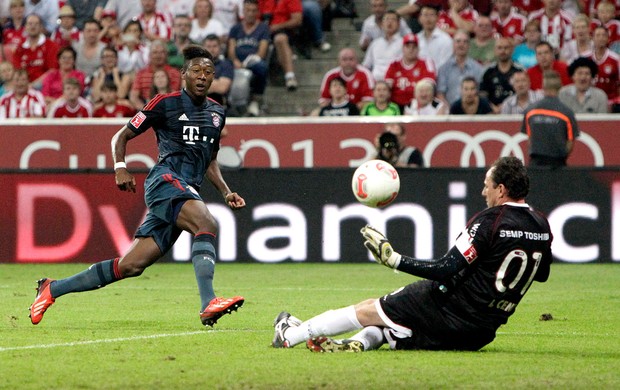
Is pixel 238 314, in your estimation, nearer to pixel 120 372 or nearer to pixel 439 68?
pixel 120 372

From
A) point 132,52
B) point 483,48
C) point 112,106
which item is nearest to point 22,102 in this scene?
point 112,106

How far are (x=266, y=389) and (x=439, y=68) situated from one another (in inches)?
497

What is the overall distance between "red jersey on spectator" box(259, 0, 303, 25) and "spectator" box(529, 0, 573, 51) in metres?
3.74

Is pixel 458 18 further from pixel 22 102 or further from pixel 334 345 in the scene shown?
pixel 334 345

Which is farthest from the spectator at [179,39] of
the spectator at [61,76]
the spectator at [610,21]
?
the spectator at [610,21]

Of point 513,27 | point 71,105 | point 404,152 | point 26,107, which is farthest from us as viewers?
point 513,27

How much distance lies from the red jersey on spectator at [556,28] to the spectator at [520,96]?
1526 mm

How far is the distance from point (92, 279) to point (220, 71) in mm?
9815

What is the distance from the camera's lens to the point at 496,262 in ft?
23.5

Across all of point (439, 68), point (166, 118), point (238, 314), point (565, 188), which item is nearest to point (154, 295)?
point (238, 314)

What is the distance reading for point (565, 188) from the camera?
1497cm

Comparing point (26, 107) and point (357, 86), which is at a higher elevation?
point (357, 86)

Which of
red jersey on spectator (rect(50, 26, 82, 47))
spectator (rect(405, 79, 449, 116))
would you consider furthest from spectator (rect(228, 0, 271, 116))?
red jersey on spectator (rect(50, 26, 82, 47))

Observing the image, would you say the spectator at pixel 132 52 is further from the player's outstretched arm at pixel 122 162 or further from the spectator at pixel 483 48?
the player's outstretched arm at pixel 122 162
